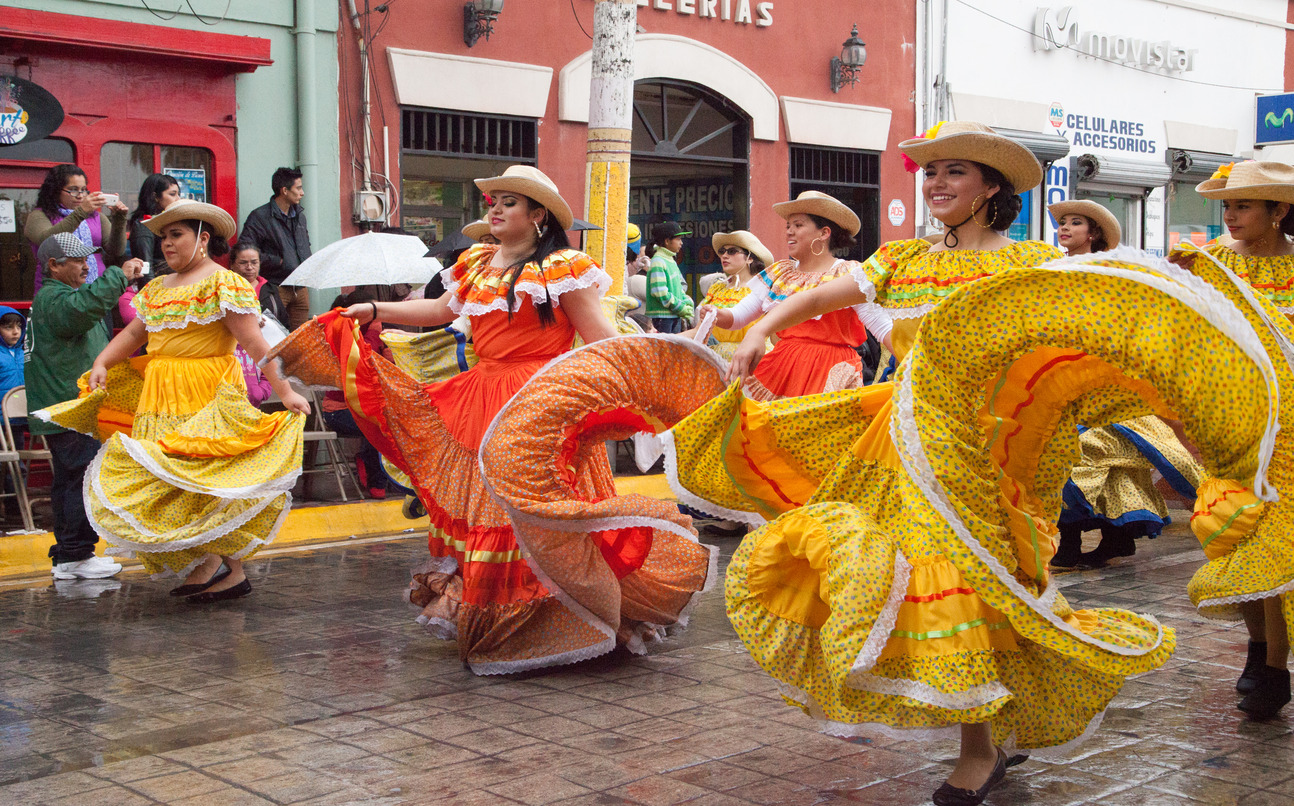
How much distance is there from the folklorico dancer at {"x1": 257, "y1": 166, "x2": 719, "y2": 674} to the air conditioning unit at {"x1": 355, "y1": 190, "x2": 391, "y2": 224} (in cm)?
642

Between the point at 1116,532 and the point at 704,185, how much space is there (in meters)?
9.41

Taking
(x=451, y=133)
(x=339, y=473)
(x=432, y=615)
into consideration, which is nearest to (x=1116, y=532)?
(x=432, y=615)

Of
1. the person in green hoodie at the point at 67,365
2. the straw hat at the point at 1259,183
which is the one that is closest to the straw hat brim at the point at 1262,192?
the straw hat at the point at 1259,183

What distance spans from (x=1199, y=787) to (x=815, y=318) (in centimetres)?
353

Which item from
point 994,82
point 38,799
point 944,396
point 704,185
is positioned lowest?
point 38,799

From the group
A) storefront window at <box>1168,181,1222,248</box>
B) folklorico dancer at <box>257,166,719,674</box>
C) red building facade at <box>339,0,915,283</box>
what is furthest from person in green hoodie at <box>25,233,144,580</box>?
storefront window at <box>1168,181,1222,248</box>

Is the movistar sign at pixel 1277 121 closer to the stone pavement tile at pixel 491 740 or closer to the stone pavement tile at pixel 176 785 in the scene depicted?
the stone pavement tile at pixel 491 740

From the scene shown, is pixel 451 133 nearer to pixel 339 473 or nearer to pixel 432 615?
pixel 339 473

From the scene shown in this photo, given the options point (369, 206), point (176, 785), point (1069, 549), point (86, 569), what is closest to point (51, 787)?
point (176, 785)

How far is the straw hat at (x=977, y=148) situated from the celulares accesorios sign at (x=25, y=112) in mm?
7865

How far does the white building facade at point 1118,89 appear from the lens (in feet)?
59.0

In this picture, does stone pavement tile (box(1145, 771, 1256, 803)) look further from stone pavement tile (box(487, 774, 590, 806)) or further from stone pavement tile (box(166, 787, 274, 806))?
stone pavement tile (box(166, 787, 274, 806))

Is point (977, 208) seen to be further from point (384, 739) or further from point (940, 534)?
point (384, 739)

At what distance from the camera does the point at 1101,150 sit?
1988 centimetres
